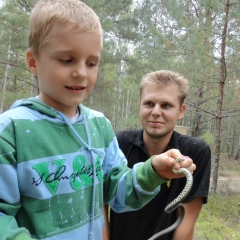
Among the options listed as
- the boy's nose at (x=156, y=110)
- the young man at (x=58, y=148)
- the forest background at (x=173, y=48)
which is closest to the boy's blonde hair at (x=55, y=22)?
the young man at (x=58, y=148)

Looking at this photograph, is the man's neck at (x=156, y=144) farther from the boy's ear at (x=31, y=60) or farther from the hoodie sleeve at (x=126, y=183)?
the boy's ear at (x=31, y=60)

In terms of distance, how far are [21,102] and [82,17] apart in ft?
1.02

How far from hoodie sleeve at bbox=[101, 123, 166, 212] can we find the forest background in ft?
15.2

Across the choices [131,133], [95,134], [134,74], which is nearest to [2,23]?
[134,74]

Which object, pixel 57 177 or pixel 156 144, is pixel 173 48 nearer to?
pixel 156 144

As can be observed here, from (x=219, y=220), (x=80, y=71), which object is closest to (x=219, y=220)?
(x=219, y=220)

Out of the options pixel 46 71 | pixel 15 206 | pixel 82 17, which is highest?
pixel 82 17

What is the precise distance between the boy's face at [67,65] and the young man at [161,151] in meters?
0.79

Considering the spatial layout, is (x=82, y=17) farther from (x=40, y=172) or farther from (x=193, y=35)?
(x=193, y=35)

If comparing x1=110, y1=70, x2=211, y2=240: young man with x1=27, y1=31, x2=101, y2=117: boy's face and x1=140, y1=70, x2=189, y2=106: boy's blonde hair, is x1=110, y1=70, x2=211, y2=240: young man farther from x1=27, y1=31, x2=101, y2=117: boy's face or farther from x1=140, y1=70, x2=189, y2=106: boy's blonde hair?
x1=27, y1=31, x2=101, y2=117: boy's face

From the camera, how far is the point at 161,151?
167 cm

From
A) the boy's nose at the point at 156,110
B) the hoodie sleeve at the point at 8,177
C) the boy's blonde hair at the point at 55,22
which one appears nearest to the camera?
the hoodie sleeve at the point at 8,177

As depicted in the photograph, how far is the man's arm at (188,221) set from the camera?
1.53m

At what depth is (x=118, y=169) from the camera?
1.07 m
